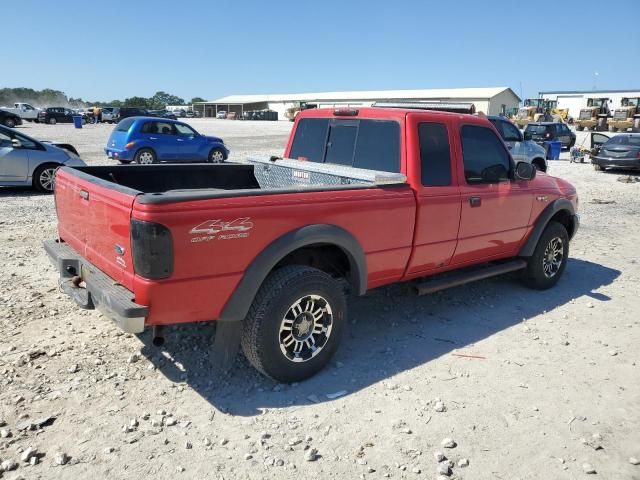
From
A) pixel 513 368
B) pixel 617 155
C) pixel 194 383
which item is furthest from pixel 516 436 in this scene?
pixel 617 155

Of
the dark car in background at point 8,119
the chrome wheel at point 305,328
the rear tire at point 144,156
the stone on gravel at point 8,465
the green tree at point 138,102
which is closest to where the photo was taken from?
the stone on gravel at point 8,465

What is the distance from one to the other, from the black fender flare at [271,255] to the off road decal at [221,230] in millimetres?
232

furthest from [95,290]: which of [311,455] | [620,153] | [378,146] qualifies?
[620,153]

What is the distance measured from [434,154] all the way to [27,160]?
9.07 metres

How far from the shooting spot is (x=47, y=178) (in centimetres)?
1061

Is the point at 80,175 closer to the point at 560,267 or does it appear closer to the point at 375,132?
the point at 375,132

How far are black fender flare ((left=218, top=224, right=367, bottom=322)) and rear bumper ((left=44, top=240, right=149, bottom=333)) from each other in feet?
1.82

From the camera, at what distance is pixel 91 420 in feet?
10.5

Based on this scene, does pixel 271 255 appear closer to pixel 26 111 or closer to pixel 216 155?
pixel 216 155

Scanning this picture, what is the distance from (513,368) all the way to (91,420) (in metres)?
3.12

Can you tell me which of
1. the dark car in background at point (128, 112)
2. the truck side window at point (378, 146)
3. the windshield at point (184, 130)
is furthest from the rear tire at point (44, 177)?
the dark car in background at point (128, 112)

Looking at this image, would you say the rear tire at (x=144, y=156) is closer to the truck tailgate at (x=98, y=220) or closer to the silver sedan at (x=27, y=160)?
the silver sedan at (x=27, y=160)

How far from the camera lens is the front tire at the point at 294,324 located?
3447mm

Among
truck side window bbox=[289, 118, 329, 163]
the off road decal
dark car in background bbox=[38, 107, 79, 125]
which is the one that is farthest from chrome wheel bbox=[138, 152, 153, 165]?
dark car in background bbox=[38, 107, 79, 125]
